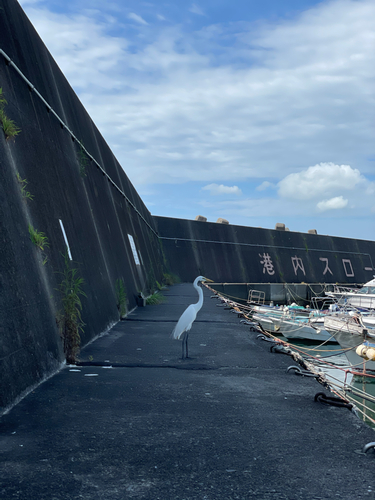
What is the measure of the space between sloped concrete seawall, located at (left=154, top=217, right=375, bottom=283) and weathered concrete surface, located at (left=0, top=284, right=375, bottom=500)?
2775cm

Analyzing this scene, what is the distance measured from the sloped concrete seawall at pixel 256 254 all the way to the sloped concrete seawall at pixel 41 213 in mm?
22007

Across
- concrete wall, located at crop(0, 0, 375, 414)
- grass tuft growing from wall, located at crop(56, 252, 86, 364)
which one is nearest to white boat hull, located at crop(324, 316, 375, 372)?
concrete wall, located at crop(0, 0, 375, 414)

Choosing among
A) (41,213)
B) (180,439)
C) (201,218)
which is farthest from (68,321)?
(201,218)

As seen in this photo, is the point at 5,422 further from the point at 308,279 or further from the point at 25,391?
the point at 308,279

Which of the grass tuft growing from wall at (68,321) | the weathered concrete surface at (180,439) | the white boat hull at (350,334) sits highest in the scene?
the grass tuft growing from wall at (68,321)

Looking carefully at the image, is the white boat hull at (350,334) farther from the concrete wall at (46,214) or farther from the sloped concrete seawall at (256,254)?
the sloped concrete seawall at (256,254)

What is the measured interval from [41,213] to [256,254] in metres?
32.4

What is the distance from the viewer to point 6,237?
13.9 feet

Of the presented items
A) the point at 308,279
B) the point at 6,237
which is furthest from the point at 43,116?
the point at 308,279

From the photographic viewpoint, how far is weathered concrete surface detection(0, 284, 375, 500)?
2.36 meters

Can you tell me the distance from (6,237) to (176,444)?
105 inches

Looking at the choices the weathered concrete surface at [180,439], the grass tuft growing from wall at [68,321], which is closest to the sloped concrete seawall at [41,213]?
the grass tuft growing from wall at [68,321]

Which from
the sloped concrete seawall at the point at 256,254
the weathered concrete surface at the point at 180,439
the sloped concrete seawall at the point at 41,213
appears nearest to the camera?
the weathered concrete surface at the point at 180,439

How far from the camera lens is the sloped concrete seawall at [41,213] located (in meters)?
4.09
